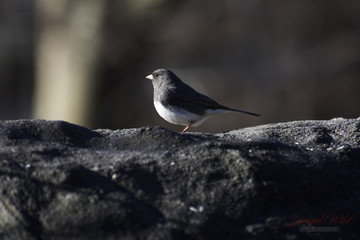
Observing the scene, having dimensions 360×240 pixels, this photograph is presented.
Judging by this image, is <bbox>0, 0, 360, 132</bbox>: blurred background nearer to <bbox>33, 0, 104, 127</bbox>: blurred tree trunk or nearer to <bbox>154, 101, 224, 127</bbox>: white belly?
<bbox>33, 0, 104, 127</bbox>: blurred tree trunk

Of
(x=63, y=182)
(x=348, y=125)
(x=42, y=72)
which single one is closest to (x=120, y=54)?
(x=42, y=72)

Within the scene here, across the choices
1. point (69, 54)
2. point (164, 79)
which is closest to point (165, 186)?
point (164, 79)

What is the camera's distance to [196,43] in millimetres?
12812

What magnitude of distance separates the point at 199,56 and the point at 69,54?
3021mm

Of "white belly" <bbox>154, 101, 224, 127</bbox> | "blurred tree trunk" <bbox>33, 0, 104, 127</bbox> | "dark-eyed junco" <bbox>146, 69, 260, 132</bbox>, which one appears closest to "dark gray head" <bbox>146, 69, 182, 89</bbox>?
"dark-eyed junco" <bbox>146, 69, 260, 132</bbox>

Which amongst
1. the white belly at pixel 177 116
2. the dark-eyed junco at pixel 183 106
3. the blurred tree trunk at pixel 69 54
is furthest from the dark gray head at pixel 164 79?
the blurred tree trunk at pixel 69 54

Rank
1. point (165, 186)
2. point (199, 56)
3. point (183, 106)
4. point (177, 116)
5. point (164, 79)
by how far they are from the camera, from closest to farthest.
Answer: point (165, 186) < point (177, 116) < point (183, 106) < point (164, 79) < point (199, 56)

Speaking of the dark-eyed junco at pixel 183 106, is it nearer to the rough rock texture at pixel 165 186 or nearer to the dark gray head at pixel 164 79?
the dark gray head at pixel 164 79

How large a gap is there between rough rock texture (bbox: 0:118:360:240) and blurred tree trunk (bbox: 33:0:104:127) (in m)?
7.29

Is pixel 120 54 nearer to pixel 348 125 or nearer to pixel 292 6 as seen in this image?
pixel 292 6

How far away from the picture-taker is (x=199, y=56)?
506 inches

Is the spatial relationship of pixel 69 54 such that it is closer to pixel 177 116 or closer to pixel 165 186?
pixel 177 116

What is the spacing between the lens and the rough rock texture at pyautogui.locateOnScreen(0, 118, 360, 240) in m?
2.84

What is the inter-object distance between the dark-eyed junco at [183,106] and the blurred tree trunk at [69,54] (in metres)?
Answer: 4.83
